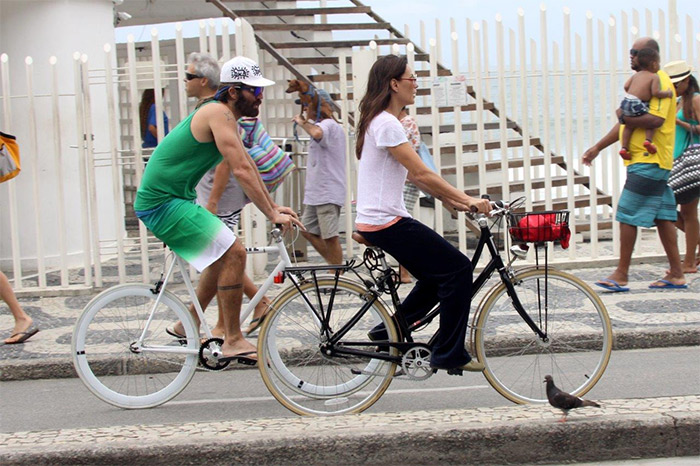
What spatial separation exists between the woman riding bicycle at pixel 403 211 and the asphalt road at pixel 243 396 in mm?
632

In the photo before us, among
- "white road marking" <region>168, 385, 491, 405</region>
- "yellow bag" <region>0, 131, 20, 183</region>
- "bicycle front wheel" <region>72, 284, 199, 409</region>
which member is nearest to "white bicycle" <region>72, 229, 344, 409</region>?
"bicycle front wheel" <region>72, 284, 199, 409</region>

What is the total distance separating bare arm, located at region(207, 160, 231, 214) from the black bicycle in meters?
1.86

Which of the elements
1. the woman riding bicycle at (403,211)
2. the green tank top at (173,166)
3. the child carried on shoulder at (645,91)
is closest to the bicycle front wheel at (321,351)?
the woman riding bicycle at (403,211)

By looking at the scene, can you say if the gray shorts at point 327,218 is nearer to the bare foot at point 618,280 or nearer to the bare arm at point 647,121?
the bare foot at point 618,280

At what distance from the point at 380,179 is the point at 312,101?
13.0 feet

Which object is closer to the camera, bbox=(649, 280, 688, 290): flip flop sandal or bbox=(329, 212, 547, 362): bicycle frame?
bbox=(329, 212, 547, 362): bicycle frame

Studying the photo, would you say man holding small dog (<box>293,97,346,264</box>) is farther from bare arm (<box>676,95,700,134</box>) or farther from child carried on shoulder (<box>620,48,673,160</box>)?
bare arm (<box>676,95,700,134</box>)

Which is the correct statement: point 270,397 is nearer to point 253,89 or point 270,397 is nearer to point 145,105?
point 253,89

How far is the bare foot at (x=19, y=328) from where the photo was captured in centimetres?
721

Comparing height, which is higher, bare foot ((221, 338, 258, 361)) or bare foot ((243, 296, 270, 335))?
bare foot ((243, 296, 270, 335))

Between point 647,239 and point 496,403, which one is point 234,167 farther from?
point 647,239

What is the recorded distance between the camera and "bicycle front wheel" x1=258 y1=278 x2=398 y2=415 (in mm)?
5039

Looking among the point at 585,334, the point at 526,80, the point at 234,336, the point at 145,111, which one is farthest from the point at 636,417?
Answer: the point at 145,111

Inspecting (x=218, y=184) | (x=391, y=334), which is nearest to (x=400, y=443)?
(x=391, y=334)
